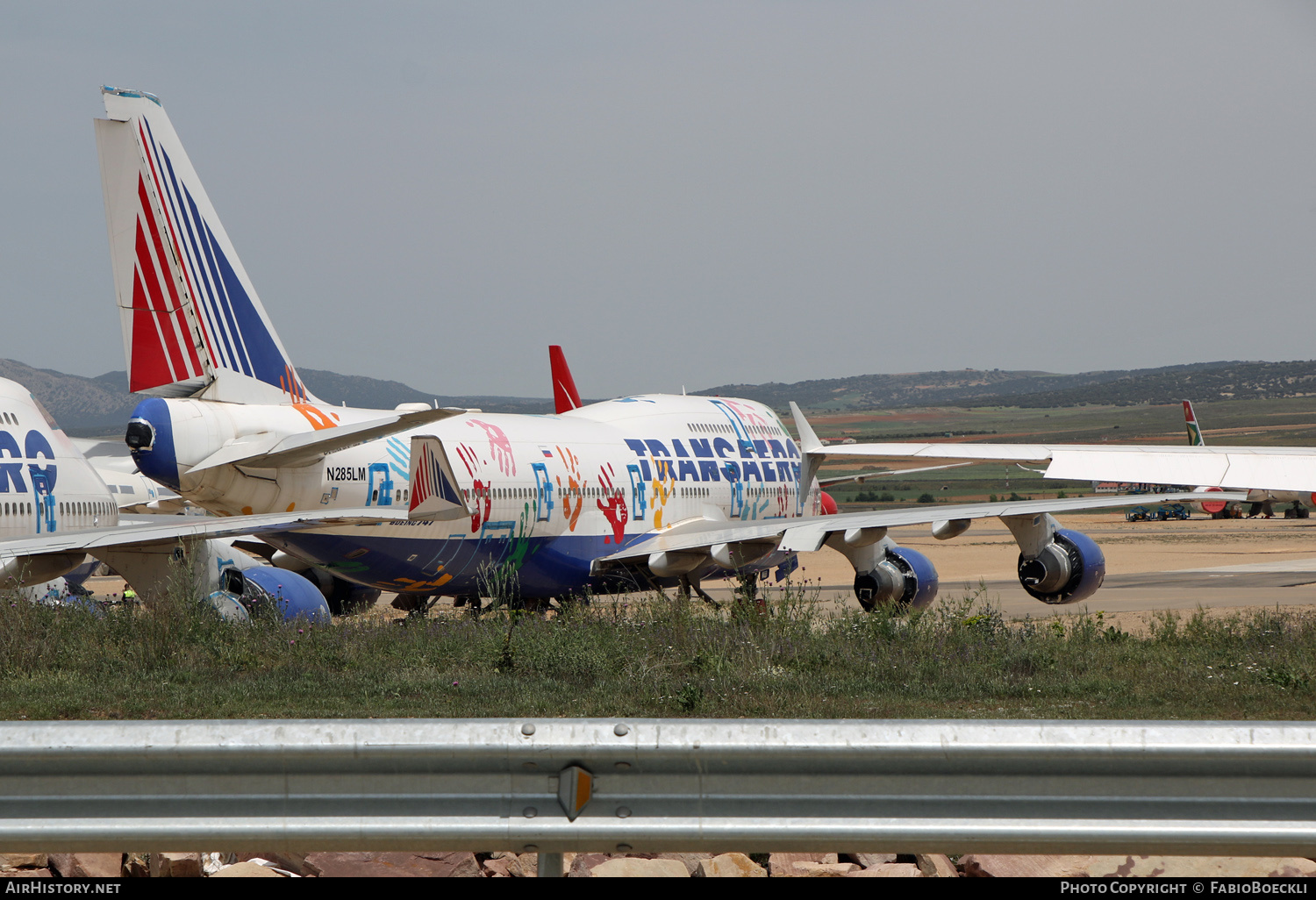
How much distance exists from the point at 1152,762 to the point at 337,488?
14.2m

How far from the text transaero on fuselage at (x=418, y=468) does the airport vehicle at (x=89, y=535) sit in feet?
3.08

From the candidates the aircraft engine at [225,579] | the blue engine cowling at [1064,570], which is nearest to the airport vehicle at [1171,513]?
the blue engine cowling at [1064,570]

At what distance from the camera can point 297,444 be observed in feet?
51.2

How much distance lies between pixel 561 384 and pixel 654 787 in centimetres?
2757

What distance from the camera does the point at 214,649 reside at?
12023 millimetres

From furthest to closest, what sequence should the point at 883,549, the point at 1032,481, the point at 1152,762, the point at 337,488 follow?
the point at 1032,481 → the point at 883,549 → the point at 337,488 → the point at 1152,762

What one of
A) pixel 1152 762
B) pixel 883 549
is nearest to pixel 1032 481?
pixel 883 549

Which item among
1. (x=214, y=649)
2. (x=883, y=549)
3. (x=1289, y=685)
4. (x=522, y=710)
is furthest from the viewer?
(x=883, y=549)

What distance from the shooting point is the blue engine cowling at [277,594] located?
49.8 feet

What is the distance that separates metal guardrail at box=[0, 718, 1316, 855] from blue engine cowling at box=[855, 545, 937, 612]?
1693 cm

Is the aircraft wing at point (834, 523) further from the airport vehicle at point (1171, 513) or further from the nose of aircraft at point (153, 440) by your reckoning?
the airport vehicle at point (1171, 513)

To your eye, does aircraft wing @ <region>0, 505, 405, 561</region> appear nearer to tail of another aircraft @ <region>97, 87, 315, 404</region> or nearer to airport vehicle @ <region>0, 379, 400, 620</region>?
airport vehicle @ <region>0, 379, 400, 620</region>
